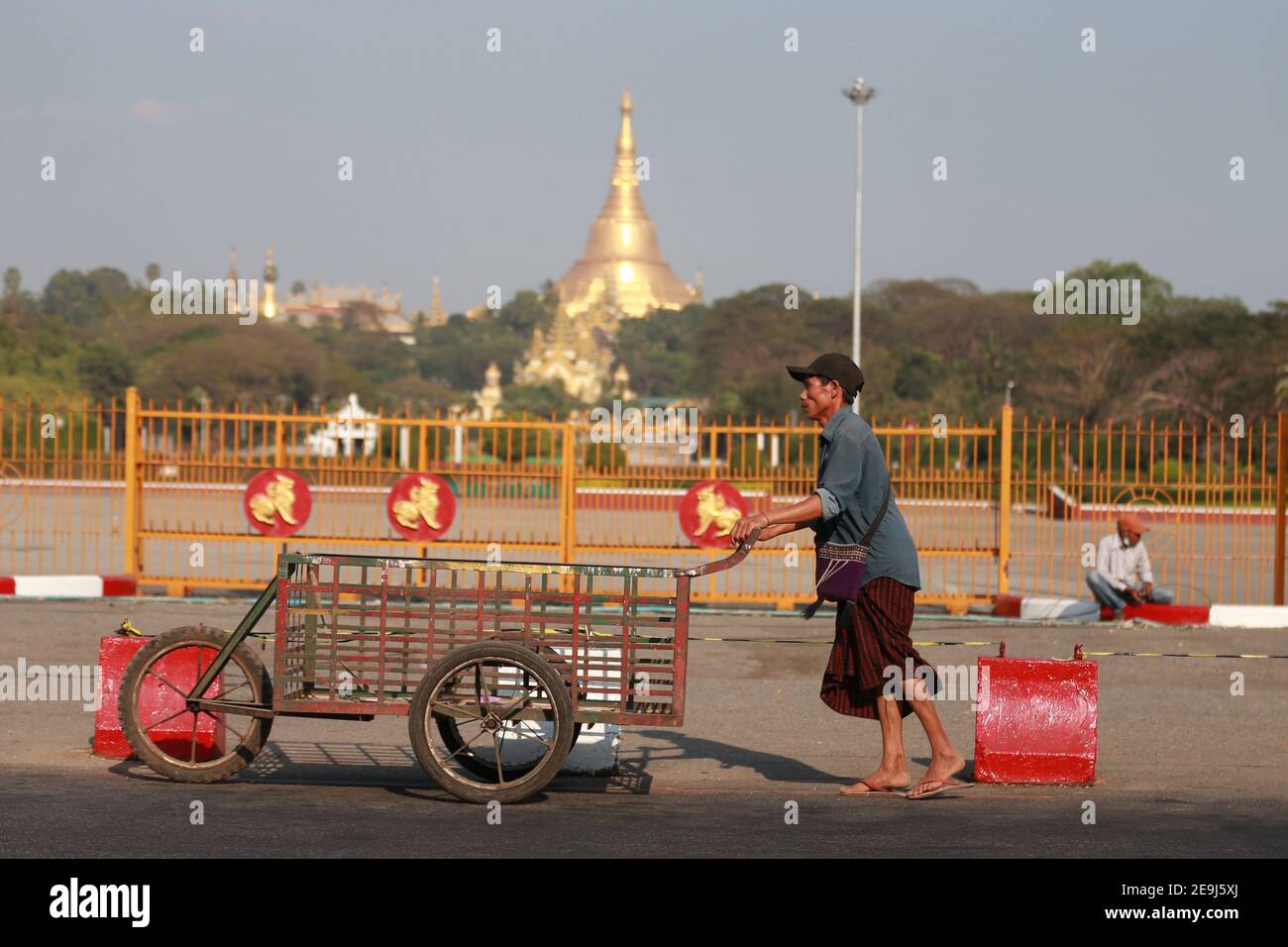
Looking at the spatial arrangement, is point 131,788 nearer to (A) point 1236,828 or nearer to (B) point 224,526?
(A) point 1236,828

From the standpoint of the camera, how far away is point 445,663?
673 centimetres

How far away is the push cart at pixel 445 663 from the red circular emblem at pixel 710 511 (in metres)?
7.00

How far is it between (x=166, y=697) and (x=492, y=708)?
1532 millimetres

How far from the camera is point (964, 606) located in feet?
49.4

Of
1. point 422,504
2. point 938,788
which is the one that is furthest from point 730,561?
point 422,504

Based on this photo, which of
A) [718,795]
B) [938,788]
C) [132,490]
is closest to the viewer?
[938,788]

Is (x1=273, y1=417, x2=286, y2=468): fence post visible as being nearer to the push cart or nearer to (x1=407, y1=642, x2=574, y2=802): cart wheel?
the push cart

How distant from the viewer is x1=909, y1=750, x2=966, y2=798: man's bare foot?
7.12 m

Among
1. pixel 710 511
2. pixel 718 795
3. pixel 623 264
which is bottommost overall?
pixel 718 795

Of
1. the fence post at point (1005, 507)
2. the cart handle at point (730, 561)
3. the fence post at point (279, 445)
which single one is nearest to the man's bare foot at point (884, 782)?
the cart handle at point (730, 561)

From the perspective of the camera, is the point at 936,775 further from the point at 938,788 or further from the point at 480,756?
the point at 480,756

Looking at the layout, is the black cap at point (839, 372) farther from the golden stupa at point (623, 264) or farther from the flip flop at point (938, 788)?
the golden stupa at point (623, 264)

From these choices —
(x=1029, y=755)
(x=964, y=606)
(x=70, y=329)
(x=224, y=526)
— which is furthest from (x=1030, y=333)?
(x=1029, y=755)
